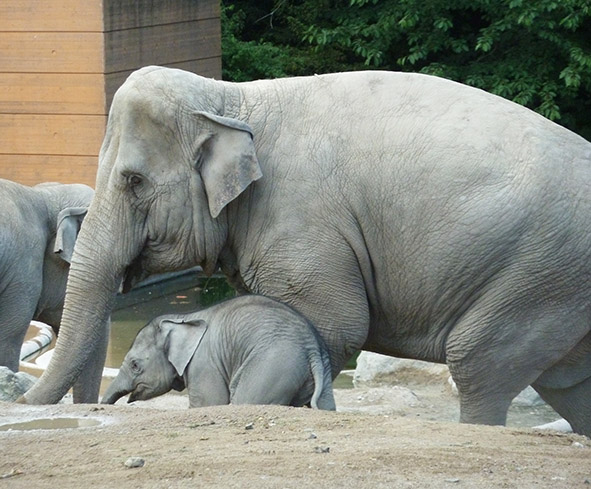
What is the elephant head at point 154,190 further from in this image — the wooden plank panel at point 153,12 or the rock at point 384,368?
the wooden plank panel at point 153,12

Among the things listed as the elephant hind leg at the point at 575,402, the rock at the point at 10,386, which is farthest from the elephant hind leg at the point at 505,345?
the rock at the point at 10,386

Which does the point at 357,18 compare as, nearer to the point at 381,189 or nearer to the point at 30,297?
the point at 30,297

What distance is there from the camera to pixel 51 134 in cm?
1412

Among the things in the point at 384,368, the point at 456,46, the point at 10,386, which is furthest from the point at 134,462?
the point at 456,46

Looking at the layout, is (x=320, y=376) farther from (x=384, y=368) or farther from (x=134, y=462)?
(x=384, y=368)

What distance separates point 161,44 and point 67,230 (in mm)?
5595

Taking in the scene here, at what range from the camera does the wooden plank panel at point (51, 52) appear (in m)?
13.8

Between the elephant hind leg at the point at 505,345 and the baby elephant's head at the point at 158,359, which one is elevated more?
the elephant hind leg at the point at 505,345

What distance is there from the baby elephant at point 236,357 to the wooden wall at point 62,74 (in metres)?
7.22

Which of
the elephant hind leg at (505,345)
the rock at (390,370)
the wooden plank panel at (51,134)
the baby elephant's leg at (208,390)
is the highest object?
the elephant hind leg at (505,345)

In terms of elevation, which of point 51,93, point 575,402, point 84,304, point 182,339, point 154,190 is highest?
point 154,190

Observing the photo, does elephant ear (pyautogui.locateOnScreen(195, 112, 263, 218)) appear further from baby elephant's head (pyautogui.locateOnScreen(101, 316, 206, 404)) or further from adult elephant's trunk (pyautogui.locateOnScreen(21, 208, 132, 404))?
baby elephant's head (pyautogui.locateOnScreen(101, 316, 206, 404))

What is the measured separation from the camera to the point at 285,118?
6367 millimetres

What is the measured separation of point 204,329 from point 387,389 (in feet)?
11.7
